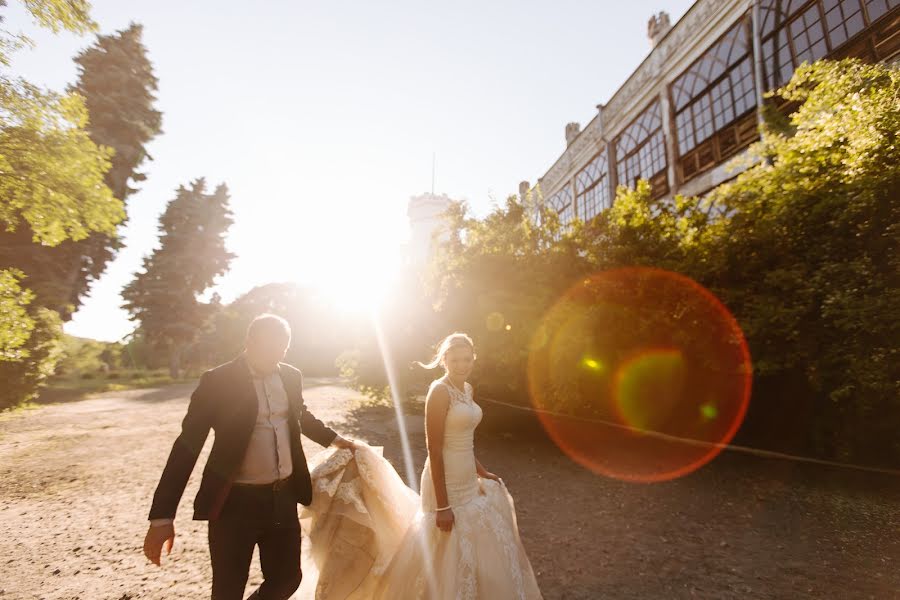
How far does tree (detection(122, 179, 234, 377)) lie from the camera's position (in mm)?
32844

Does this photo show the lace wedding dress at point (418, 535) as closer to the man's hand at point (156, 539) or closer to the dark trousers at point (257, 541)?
the dark trousers at point (257, 541)

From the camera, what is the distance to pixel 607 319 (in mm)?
9211

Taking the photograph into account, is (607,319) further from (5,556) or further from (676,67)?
(676,67)

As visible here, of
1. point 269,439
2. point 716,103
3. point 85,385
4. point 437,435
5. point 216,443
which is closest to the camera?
point 216,443

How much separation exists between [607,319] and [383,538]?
7.59 m

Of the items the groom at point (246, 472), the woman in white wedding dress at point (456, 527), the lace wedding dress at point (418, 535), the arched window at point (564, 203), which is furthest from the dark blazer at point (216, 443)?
the arched window at point (564, 203)

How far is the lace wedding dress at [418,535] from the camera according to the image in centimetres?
263

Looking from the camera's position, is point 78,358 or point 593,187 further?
point 78,358

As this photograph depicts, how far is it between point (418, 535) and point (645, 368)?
8304 mm

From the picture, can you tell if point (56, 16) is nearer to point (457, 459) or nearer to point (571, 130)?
point (457, 459)

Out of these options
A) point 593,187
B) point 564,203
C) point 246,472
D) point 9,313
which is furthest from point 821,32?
point 9,313

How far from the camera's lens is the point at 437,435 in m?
2.78

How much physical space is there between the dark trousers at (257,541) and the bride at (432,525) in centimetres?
29

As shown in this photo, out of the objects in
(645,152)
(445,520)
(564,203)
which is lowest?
(445,520)
